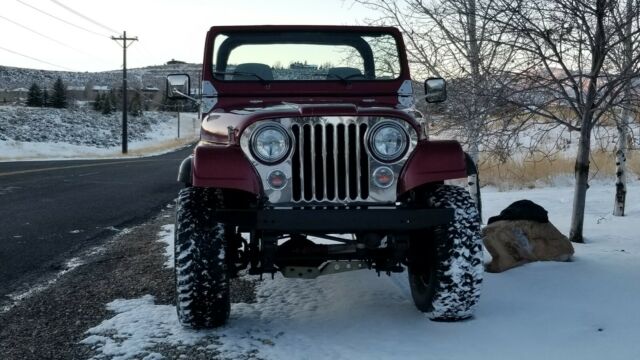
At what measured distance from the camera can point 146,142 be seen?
58.9 metres

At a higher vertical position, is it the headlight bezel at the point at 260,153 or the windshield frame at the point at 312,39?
the windshield frame at the point at 312,39

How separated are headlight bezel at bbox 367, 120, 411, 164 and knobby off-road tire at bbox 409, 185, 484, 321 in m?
0.36

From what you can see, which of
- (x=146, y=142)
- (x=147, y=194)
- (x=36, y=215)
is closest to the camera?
(x=36, y=215)

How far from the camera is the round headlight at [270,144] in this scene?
335 centimetres

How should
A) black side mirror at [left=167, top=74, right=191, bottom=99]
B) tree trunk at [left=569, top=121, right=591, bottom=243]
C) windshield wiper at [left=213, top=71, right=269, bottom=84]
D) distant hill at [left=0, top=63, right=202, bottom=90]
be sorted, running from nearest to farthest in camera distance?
windshield wiper at [left=213, top=71, right=269, bottom=84], black side mirror at [left=167, top=74, right=191, bottom=99], tree trunk at [left=569, top=121, right=591, bottom=243], distant hill at [left=0, top=63, right=202, bottom=90]

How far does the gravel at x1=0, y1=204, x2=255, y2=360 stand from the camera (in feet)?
10.8

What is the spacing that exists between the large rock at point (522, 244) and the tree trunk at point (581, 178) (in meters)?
1.09

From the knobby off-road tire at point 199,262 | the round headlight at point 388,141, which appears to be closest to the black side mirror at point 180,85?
the knobby off-road tire at point 199,262

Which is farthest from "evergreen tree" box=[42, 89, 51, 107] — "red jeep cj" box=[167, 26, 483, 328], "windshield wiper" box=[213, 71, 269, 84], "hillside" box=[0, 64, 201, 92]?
"red jeep cj" box=[167, 26, 483, 328]

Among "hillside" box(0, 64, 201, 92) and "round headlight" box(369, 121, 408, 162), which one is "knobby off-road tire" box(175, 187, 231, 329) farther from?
"hillside" box(0, 64, 201, 92)

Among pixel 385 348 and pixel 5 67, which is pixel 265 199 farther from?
pixel 5 67

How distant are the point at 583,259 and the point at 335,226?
2.85 metres

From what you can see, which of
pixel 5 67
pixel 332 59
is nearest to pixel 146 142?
pixel 332 59

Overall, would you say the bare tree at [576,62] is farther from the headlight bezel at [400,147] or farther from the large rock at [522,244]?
the headlight bezel at [400,147]
